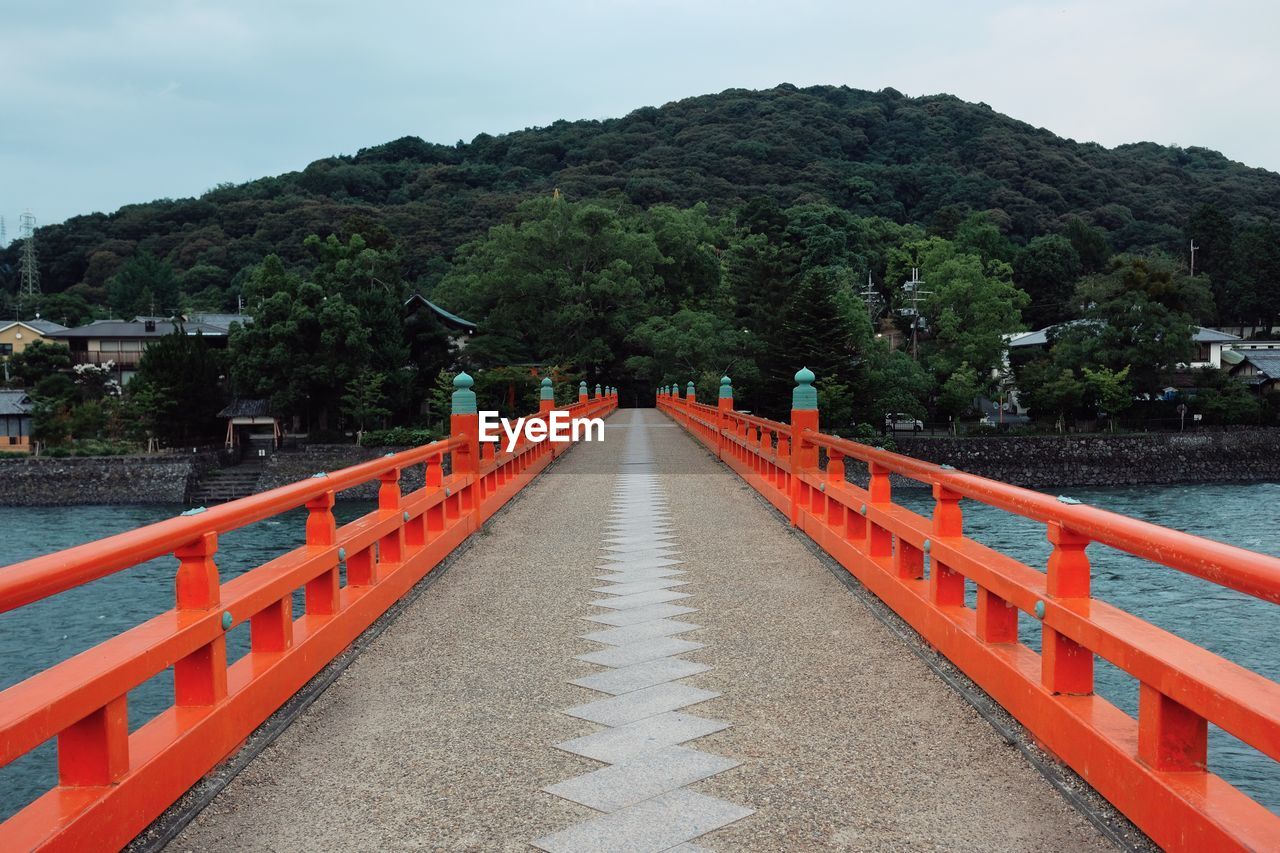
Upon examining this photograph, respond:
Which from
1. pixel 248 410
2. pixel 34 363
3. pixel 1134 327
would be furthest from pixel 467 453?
pixel 34 363

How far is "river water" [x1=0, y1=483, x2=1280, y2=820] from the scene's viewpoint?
10.3m

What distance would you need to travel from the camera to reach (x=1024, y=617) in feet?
49.7

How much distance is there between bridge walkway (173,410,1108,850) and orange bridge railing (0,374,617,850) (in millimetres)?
188

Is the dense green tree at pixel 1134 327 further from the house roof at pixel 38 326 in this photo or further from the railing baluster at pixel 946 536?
the house roof at pixel 38 326

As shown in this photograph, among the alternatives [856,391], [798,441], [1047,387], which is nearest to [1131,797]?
[798,441]

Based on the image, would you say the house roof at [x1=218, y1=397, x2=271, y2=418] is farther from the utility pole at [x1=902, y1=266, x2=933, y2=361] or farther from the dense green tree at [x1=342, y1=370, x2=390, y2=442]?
the utility pole at [x1=902, y1=266, x2=933, y2=361]

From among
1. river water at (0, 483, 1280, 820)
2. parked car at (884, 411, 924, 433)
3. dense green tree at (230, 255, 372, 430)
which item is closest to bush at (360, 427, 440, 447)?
dense green tree at (230, 255, 372, 430)

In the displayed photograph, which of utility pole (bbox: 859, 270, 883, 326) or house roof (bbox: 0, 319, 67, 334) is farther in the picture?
house roof (bbox: 0, 319, 67, 334)

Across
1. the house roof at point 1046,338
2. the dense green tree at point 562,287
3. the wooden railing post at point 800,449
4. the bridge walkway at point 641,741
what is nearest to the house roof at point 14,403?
the dense green tree at point 562,287

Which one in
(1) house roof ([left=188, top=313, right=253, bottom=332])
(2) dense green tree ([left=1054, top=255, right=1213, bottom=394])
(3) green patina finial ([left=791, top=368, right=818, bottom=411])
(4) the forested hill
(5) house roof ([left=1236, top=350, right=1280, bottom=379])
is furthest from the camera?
(4) the forested hill

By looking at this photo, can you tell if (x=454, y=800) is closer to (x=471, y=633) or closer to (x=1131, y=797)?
(x=1131, y=797)

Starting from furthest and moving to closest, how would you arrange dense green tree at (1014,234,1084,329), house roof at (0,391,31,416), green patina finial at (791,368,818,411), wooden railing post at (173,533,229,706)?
dense green tree at (1014,234,1084,329)
house roof at (0,391,31,416)
green patina finial at (791,368,818,411)
wooden railing post at (173,533,229,706)

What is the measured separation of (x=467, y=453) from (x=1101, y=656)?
726 centimetres

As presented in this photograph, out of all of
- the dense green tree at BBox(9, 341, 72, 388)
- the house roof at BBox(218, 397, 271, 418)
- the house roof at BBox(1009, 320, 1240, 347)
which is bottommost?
the house roof at BBox(218, 397, 271, 418)
